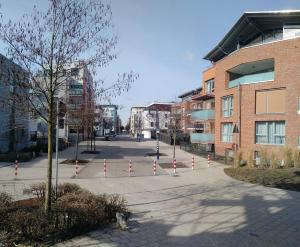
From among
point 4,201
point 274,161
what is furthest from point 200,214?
point 274,161

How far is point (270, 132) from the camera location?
2694cm

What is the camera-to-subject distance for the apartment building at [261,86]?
25.2m

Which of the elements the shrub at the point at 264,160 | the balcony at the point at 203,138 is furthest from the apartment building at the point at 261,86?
the balcony at the point at 203,138

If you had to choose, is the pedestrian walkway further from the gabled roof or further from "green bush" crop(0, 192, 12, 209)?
the gabled roof

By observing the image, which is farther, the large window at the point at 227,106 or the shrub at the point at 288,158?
the large window at the point at 227,106

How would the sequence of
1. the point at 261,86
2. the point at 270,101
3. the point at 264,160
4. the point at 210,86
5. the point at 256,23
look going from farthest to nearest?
the point at 210,86 → the point at 256,23 → the point at 261,86 → the point at 270,101 → the point at 264,160

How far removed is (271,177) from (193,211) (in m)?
8.81

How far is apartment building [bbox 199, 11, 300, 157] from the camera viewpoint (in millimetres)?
25172

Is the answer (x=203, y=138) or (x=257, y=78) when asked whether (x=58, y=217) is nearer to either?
(x=257, y=78)

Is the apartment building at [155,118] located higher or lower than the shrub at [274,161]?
higher

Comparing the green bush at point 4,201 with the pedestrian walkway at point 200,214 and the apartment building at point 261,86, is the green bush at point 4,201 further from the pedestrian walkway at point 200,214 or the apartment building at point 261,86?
the apartment building at point 261,86

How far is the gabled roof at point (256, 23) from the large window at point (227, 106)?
18.1 ft

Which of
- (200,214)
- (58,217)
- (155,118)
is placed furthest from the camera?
(155,118)

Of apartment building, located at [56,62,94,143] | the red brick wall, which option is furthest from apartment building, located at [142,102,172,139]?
apartment building, located at [56,62,94,143]
